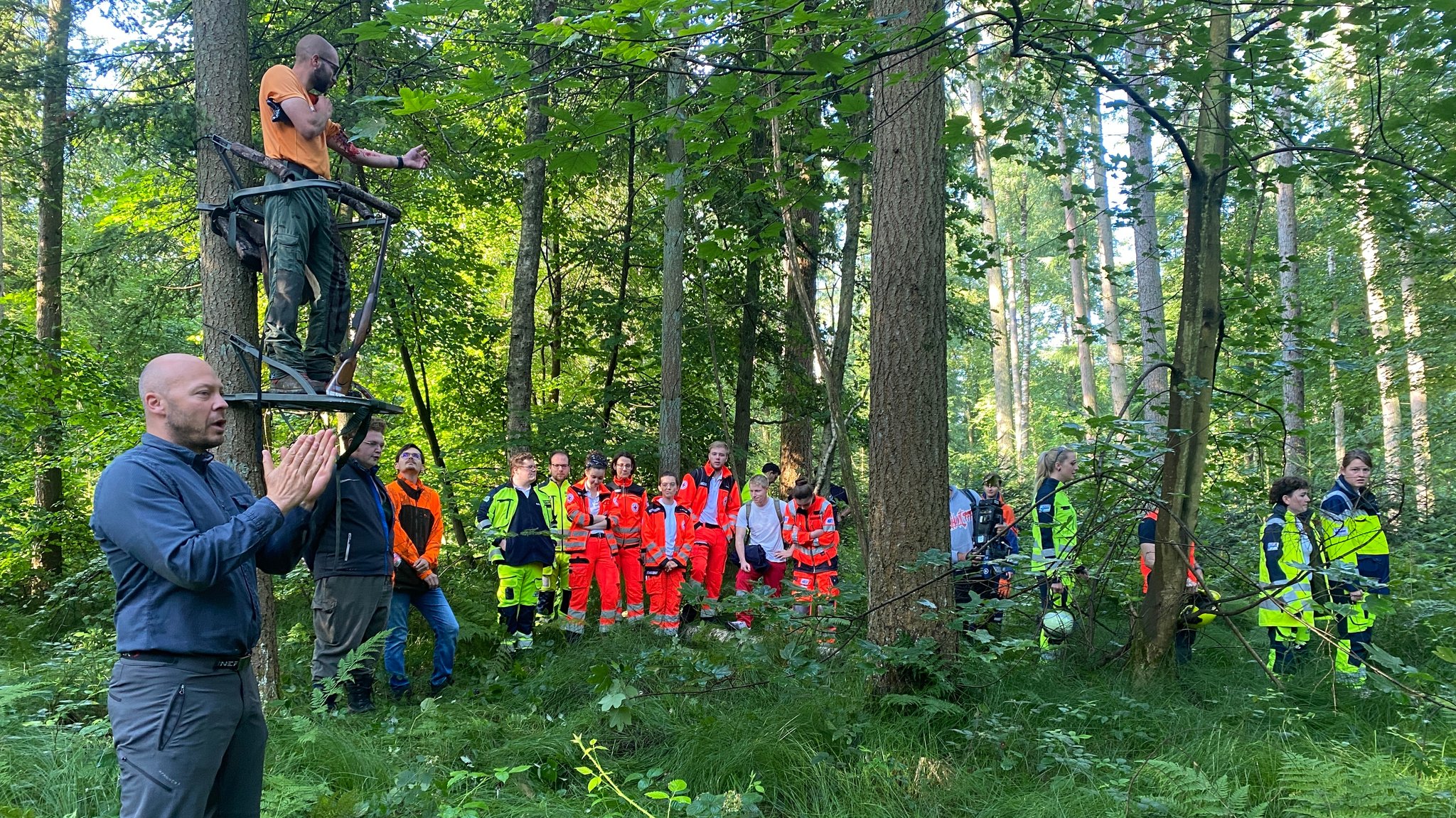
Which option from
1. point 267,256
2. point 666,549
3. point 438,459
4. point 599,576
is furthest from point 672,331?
point 267,256

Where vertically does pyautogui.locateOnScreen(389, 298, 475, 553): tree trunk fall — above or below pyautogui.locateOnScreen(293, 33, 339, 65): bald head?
below

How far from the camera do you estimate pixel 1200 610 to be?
550cm

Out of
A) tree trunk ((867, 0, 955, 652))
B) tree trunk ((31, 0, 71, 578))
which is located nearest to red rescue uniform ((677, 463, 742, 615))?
tree trunk ((867, 0, 955, 652))

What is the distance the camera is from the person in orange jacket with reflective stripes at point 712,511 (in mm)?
9750

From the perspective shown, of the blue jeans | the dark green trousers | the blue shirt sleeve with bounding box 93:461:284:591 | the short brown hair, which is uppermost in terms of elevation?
the dark green trousers

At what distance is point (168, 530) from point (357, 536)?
11.4ft

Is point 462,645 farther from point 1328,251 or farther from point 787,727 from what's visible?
point 1328,251

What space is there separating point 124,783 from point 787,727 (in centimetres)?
290

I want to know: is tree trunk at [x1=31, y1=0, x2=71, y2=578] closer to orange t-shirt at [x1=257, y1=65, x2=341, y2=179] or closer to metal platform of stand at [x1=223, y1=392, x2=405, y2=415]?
orange t-shirt at [x1=257, y1=65, x2=341, y2=179]

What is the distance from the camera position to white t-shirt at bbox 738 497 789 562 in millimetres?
9430

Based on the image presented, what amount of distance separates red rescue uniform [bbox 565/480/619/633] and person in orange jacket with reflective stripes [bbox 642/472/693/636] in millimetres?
425

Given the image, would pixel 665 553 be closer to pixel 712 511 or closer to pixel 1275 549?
pixel 712 511

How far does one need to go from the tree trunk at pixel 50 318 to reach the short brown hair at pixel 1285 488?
11895mm

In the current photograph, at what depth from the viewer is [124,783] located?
2498 millimetres
